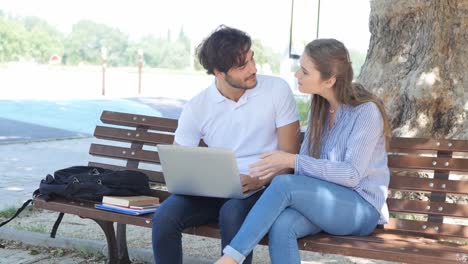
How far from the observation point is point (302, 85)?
3.65 metres

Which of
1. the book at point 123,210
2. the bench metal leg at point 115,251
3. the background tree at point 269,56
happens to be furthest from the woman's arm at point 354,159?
the background tree at point 269,56

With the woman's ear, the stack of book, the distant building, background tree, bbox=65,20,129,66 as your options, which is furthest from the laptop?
background tree, bbox=65,20,129,66

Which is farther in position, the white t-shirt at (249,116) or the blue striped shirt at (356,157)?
the white t-shirt at (249,116)

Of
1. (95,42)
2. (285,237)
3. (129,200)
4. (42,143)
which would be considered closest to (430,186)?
(285,237)

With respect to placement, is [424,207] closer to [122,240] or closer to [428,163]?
[428,163]

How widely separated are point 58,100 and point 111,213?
15.9 metres

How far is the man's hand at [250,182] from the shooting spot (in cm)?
371

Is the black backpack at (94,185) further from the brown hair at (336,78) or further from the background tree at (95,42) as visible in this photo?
the background tree at (95,42)

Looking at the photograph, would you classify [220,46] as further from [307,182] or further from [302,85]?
[307,182]

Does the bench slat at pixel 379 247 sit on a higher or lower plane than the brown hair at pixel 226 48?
lower

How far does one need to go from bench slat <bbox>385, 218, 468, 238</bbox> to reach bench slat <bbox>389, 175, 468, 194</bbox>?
192mm

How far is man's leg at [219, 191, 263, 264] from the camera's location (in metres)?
3.49

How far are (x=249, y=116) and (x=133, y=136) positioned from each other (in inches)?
45.6

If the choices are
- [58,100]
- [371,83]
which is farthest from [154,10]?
[371,83]
